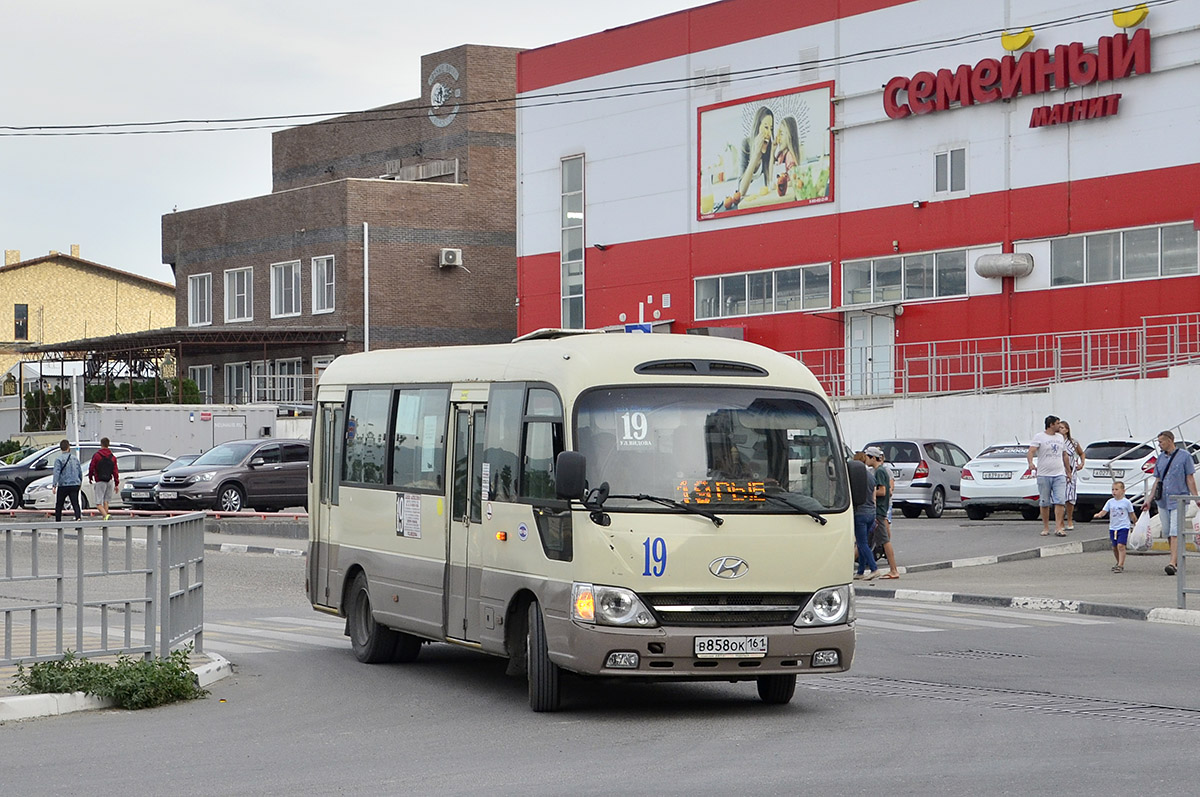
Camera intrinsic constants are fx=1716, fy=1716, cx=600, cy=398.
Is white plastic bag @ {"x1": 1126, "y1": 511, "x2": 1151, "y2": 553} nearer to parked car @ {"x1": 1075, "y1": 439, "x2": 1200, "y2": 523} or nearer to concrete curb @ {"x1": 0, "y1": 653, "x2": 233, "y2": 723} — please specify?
parked car @ {"x1": 1075, "y1": 439, "x2": 1200, "y2": 523}

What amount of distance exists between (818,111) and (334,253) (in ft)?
76.9

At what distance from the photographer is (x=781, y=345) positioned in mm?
47906

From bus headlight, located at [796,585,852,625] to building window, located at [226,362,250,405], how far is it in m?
57.7

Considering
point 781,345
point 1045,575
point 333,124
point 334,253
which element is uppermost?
point 333,124

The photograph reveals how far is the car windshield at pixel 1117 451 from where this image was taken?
28.5 meters

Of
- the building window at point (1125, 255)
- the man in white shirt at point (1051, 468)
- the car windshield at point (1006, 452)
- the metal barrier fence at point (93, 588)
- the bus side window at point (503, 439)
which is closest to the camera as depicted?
the metal barrier fence at point (93, 588)

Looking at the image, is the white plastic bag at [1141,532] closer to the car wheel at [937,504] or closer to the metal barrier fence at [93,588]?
the car wheel at [937,504]

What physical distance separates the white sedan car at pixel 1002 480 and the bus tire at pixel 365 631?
17.3 metres

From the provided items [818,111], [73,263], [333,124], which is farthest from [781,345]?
[73,263]

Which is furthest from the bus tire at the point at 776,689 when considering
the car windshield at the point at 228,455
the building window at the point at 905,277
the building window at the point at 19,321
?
the building window at the point at 19,321

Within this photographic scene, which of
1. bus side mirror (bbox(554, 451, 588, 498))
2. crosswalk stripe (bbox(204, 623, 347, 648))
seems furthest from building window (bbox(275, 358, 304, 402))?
bus side mirror (bbox(554, 451, 588, 498))

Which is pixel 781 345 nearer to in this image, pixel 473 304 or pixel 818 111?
pixel 818 111

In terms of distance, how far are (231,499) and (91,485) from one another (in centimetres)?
540

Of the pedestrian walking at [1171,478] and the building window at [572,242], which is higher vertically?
the building window at [572,242]
